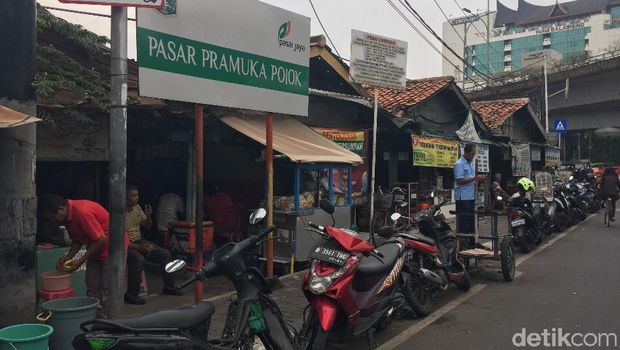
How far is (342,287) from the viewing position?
3.86m

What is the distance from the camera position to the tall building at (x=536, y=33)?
78.4 metres

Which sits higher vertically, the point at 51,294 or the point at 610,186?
the point at 610,186

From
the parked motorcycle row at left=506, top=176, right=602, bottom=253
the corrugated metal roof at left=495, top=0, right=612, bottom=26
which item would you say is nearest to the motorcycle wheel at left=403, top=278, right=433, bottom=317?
the parked motorcycle row at left=506, top=176, right=602, bottom=253

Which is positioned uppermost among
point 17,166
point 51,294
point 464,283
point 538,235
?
point 17,166

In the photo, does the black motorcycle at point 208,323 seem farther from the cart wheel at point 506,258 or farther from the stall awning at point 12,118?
the cart wheel at point 506,258

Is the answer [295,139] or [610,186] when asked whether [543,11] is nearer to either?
[610,186]

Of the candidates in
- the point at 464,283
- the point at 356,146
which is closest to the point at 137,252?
the point at 464,283

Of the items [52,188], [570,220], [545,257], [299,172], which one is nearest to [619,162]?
[570,220]

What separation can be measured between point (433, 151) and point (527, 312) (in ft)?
22.0

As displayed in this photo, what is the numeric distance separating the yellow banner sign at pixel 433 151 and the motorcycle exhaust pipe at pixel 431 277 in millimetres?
5826

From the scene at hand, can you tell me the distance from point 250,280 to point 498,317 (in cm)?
337

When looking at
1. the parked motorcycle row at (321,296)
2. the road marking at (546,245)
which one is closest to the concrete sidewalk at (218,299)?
the parked motorcycle row at (321,296)

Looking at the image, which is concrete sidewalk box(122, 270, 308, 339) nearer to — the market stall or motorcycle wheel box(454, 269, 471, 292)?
the market stall

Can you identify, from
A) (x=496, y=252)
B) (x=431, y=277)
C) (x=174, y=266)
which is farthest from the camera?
(x=496, y=252)
